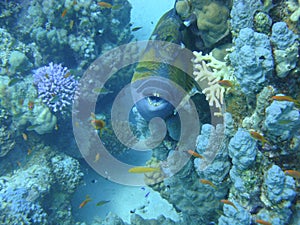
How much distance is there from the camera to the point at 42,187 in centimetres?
500

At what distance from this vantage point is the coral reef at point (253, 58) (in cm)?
234

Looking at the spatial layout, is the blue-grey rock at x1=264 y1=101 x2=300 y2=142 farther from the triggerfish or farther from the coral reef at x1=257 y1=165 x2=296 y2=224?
the triggerfish

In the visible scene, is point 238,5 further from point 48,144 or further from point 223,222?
point 48,144

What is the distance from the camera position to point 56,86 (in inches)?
218

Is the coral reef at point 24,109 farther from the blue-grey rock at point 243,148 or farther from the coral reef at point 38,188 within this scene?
the blue-grey rock at point 243,148

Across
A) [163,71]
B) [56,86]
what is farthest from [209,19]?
[56,86]

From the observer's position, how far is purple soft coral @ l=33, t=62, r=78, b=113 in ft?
17.7

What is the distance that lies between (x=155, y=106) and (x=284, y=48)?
1761 millimetres

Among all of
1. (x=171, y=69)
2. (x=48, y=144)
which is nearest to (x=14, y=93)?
(x=48, y=144)

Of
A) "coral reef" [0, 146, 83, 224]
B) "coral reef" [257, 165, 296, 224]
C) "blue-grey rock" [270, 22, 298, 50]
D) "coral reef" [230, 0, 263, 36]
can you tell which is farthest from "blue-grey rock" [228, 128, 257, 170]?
"coral reef" [0, 146, 83, 224]

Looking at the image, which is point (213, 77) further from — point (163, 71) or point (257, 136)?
point (257, 136)

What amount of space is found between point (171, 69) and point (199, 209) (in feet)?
6.98

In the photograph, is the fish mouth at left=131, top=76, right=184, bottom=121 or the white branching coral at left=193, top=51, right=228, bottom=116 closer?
the white branching coral at left=193, top=51, right=228, bottom=116

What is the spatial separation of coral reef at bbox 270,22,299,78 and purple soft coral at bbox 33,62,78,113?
416 cm
